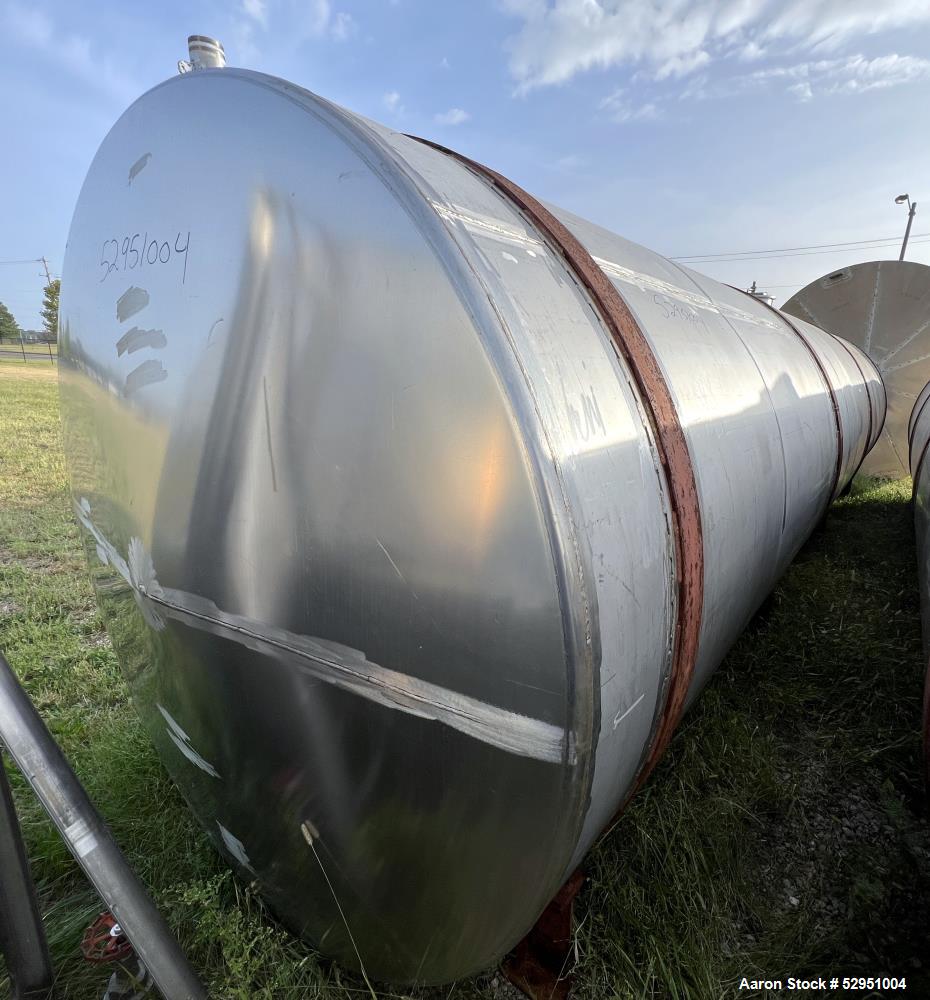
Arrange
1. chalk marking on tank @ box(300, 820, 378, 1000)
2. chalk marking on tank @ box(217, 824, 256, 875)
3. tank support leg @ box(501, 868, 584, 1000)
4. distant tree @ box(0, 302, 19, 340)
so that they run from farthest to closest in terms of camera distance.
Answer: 1. distant tree @ box(0, 302, 19, 340)
2. chalk marking on tank @ box(217, 824, 256, 875)
3. tank support leg @ box(501, 868, 584, 1000)
4. chalk marking on tank @ box(300, 820, 378, 1000)

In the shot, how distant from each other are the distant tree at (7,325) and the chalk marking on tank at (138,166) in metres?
71.6

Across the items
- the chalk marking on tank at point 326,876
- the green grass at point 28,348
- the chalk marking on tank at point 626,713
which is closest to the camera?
the chalk marking on tank at point 626,713

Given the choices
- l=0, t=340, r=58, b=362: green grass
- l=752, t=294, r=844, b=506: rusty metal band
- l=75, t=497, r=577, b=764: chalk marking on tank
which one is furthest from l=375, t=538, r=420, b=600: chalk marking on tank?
l=0, t=340, r=58, b=362: green grass

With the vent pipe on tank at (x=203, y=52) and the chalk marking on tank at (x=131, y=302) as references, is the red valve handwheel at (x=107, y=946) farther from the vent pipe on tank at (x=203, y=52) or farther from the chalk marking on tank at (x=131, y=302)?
the vent pipe on tank at (x=203, y=52)

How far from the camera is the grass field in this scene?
60.9 inches

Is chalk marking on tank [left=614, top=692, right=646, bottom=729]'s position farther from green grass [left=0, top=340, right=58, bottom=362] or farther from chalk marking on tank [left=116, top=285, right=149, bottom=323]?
green grass [left=0, top=340, right=58, bottom=362]

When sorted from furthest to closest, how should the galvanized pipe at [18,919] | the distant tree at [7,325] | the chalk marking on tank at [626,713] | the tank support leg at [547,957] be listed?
the distant tree at [7,325] → the tank support leg at [547,957] → the galvanized pipe at [18,919] → the chalk marking on tank at [626,713]

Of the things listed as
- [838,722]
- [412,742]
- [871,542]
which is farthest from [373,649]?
[871,542]

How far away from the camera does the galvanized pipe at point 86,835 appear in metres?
1.02

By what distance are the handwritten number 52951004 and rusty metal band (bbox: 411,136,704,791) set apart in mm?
605

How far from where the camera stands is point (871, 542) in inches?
189

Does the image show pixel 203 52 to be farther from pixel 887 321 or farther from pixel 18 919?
pixel 887 321

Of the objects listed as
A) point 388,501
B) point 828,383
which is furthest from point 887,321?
point 388,501

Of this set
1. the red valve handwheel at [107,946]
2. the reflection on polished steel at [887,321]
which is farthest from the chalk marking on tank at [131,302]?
the reflection on polished steel at [887,321]
